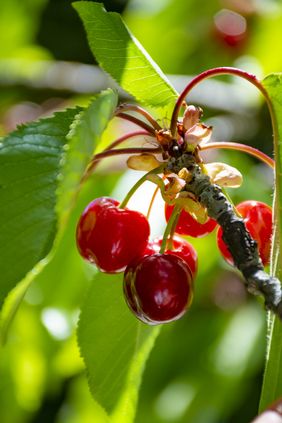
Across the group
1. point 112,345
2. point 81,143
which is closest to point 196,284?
point 112,345

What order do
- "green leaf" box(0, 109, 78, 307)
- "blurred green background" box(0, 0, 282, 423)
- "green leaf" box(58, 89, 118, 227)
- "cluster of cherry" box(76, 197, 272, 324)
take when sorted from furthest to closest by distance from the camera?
1. "blurred green background" box(0, 0, 282, 423)
2. "cluster of cherry" box(76, 197, 272, 324)
3. "green leaf" box(0, 109, 78, 307)
4. "green leaf" box(58, 89, 118, 227)

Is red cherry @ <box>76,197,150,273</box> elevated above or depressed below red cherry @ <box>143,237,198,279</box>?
above

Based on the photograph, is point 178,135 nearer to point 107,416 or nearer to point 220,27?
point 107,416

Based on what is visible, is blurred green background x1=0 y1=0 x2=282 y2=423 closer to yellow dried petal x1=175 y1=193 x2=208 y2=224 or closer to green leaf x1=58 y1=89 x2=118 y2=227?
yellow dried petal x1=175 y1=193 x2=208 y2=224

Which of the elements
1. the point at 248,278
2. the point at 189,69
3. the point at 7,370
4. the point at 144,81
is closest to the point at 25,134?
the point at 144,81

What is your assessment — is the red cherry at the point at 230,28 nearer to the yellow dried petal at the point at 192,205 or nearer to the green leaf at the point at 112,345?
the green leaf at the point at 112,345

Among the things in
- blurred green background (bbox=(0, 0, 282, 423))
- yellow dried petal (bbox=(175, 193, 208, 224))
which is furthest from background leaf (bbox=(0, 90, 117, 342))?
blurred green background (bbox=(0, 0, 282, 423))

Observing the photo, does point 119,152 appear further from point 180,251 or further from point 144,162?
point 180,251

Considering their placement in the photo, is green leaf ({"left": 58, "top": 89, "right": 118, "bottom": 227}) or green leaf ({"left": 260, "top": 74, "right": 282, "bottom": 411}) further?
green leaf ({"left": 260, "top": 74, "right": 282, "bottom": 411})
